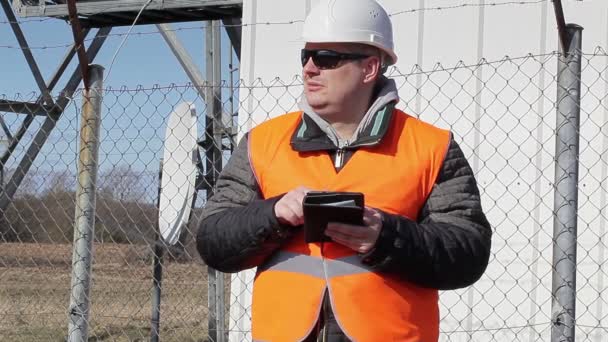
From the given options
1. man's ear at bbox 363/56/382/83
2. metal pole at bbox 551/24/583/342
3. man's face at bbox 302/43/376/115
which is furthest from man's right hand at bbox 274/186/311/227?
→ metal pole at bbox 551/24/583/342

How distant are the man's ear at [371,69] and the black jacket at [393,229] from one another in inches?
4.9

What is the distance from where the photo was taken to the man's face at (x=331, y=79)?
2553mm

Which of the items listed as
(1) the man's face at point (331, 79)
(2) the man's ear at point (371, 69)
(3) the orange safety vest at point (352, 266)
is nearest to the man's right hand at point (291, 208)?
(3) the orange safety vest at point (352, 266)

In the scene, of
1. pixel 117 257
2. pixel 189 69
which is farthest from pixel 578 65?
pixel 117 257

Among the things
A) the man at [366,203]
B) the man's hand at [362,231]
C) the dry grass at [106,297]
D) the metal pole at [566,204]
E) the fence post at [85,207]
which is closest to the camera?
the man's hand at [362,231]

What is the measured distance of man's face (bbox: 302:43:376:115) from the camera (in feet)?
8.38

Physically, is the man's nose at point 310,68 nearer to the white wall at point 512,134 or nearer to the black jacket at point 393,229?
the black jacket at point 393,229

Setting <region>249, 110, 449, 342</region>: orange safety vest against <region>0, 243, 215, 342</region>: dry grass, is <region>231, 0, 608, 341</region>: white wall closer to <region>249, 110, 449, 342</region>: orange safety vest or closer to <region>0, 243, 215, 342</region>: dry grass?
<region>249, 110, 449, 342</region>: orange safety vest

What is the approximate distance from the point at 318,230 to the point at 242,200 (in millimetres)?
373

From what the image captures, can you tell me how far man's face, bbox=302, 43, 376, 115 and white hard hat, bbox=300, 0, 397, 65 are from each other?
0.03 meters

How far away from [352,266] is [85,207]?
6.75 ft

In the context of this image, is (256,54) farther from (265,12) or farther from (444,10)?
(444,10)

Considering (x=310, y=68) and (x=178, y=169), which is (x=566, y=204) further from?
(x=178, y=169)

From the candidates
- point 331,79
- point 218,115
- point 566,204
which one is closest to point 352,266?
point 331,79
